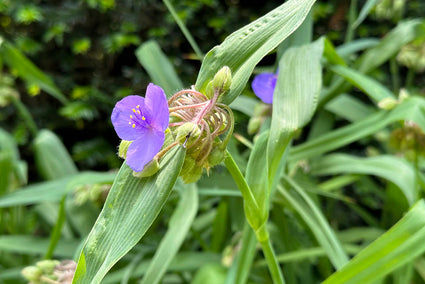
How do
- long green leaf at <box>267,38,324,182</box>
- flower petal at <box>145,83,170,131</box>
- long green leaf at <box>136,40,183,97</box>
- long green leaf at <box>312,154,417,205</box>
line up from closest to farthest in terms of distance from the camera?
1. flower petal at <box>145,83,170,131</box>
2. long green leaf at <box>267,38,324,182</box>
3. long green leaf at <box>312,154,417,205</box>
4. long green leaf at <box>136,40,183,97</box>

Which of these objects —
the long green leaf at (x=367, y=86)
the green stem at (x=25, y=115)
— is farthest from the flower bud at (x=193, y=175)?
the green stem at (x=25, y=115)

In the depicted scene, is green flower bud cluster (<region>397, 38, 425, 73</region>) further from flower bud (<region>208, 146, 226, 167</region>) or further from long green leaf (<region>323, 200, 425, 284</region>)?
flower bud (<region>208, 146, 226, 167</region>)

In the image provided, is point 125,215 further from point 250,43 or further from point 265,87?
point 265,87

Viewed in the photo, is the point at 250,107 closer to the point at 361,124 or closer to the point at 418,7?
the point at 361,124

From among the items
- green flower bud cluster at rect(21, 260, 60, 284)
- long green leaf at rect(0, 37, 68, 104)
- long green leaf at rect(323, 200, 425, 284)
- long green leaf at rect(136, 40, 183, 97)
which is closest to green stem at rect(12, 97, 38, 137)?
long green leaf at rect(0, 37, 68, 104)

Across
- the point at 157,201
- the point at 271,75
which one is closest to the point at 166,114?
the point at 157,201

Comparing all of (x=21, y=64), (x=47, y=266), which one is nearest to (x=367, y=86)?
(x=47, y=266)
